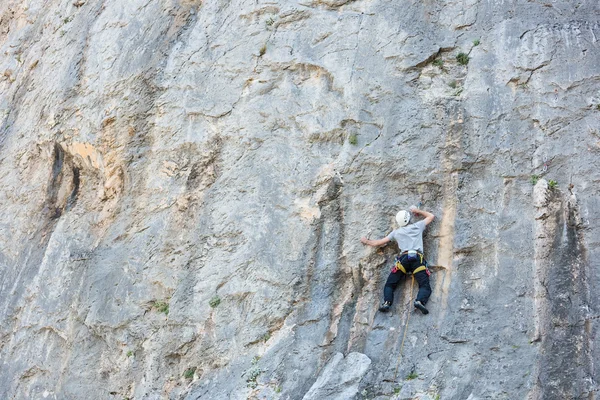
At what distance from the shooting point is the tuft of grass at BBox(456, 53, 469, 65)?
33.7ft

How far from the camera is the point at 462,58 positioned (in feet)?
33.8

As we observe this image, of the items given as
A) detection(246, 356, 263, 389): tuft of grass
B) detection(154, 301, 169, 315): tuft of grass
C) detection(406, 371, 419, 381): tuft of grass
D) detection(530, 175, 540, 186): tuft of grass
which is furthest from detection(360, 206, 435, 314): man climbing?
detection(154, 301, 169, 315): tuft of grass

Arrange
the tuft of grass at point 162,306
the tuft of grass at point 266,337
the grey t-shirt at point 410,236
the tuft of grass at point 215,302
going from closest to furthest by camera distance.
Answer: the grey t-shirt at point 410,236
the tuft of grass at point 266,337
the tuft of grass at point 215,302
the tuft of grass at point 162,306

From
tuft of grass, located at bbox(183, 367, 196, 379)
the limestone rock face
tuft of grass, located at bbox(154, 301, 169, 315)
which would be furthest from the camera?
tuft of grass, located at bbox(154, 301, 169, 315)

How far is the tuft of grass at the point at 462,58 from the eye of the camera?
33.7 feet

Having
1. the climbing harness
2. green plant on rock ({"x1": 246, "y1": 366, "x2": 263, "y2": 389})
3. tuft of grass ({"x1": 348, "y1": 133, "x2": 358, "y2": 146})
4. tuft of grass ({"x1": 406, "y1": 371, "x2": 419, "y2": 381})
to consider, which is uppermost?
tuft of grass ({"x1": 348, "y1": 133, "x2": 358, "y2": 146})

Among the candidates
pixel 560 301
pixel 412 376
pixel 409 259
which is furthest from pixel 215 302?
pixel 560 301

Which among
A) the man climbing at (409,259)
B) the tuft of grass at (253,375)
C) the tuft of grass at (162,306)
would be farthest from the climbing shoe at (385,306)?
the tuft of grass at (162,306)

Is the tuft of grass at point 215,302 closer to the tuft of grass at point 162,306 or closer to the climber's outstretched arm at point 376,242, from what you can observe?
the tuft of grass at point 162,306

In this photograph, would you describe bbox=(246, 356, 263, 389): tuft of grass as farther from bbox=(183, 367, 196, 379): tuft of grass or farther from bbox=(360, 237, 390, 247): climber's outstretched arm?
bbox=(360, 237, 390, 247): climber's outstretched arm

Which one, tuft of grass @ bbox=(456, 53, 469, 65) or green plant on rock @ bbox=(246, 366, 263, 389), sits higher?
tuft of grass @ bbox=(456, 53, 469, 65)

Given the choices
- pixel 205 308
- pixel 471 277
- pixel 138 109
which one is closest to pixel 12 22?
pixel 138 109

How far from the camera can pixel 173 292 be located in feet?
33.6

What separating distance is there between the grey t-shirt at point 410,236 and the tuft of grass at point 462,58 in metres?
2.46
